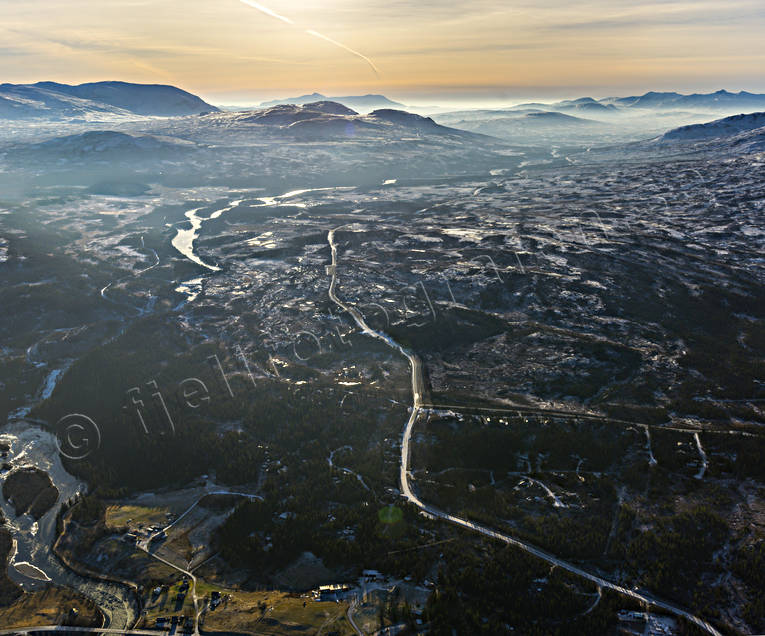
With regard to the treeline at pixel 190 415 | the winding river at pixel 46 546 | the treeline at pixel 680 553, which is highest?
the treeline at pixel 680 553

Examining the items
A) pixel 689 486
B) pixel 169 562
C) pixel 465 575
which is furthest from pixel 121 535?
pixel 689 486

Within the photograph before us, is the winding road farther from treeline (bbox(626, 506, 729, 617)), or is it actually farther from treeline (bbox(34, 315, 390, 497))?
treeline (bbox(34, 315, 390, 497))

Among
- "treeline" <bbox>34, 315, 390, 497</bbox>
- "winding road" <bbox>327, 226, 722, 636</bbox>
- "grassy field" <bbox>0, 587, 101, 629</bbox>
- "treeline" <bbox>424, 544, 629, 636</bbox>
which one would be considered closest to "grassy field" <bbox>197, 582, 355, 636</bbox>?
"treeline" <bbox>424, 544, 629, 636</bbox>

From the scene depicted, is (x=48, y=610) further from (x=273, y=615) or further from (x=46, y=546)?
(x=273, y=615)

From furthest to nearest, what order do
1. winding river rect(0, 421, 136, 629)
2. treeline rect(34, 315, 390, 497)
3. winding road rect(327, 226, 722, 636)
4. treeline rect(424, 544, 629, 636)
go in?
treeline rect(34, 315, 390, 497) < winding river rect(0, 421, 136, 629) < winding road rect(327, 226, 722, 636) < treeline rect(424, 544, 629, 636)

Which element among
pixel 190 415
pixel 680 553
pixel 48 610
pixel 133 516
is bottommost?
pixel 133 516

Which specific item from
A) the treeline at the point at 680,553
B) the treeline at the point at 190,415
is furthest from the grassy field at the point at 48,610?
the treeline at the point at 680,553

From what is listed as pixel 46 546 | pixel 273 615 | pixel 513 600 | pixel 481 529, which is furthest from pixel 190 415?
pixel 513 600

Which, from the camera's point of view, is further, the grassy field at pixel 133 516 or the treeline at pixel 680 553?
the grassy field at pixel 133 516

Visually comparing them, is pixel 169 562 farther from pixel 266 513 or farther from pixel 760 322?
pixel 760 322

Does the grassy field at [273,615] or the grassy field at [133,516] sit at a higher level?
the grassy field at [273,615]

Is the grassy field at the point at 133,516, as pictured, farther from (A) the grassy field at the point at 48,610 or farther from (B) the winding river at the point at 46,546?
(A) the grassy field at the point at 48,610
